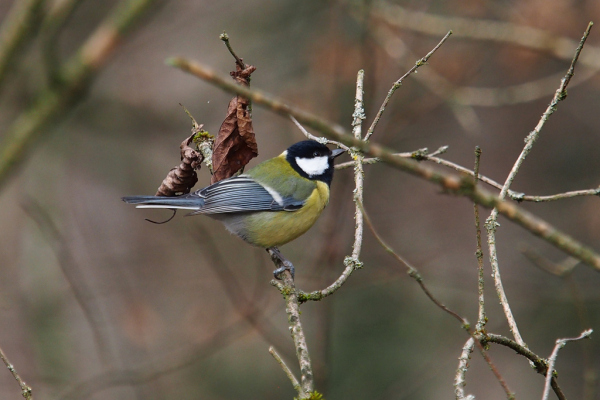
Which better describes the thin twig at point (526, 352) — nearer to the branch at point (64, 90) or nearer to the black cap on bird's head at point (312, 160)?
the black cap on bird's head at point (312, 160)

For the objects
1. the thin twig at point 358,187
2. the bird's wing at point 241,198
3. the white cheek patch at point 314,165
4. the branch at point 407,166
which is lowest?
the branch at point 407,166

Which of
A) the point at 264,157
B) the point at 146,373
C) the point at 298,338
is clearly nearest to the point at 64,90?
the point at 146,373

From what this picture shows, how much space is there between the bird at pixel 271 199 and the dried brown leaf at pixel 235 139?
118 millimetres

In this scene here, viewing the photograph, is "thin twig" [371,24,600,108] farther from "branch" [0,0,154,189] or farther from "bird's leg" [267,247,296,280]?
"bird's leg" [267,247,296,280]

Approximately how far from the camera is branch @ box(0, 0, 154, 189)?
4973mm

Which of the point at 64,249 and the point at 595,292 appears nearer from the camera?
the point at 64,249

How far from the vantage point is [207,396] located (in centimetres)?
635

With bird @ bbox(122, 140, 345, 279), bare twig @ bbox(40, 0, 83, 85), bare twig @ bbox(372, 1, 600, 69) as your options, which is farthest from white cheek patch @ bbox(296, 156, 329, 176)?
bare twig @ bbox(40, 0, 83, 85)

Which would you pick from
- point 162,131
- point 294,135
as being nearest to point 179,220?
point 162,131

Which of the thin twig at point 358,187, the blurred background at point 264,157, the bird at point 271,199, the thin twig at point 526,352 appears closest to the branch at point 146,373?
the blurred background at point 264,157

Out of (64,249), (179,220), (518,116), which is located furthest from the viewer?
(518,116)

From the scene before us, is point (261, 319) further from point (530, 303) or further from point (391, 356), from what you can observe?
point (530, 303)

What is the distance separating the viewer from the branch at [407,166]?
1244mm

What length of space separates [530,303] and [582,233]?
3.67ft
